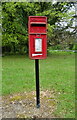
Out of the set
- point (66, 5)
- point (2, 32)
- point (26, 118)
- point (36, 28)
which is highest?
point (66, 5)

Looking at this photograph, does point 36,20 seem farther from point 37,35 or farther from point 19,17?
point 19,17

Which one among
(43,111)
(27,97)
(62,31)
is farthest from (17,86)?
(62,31)

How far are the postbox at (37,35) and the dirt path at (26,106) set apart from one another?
82 cm

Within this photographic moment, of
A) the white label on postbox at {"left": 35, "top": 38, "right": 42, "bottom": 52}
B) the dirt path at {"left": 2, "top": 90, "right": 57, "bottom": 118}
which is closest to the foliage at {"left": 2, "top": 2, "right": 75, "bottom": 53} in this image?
the dirt path at {"left": 2, "top": 90, "right": 57, "bottom": 118}

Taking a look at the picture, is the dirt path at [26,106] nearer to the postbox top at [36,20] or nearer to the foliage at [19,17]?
the postbox top at [36,20]

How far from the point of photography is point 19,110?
104 inches

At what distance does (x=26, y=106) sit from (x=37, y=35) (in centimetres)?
115

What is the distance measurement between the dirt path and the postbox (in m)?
0.82

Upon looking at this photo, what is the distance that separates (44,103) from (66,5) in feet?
37.6

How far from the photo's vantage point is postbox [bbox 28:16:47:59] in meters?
2.56

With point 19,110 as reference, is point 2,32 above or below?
above

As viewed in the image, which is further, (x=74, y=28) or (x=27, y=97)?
(x=74, y=28)

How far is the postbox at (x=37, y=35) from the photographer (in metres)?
2.56

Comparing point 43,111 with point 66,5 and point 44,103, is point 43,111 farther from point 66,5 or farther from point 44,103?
point 66,5
